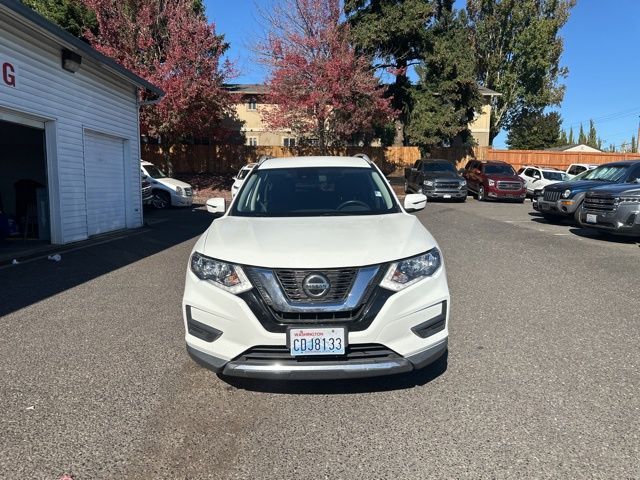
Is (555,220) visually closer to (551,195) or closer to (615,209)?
(551,195)

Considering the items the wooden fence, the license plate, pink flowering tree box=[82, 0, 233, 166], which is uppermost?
pink flowering tree box=[82, 0, 233, 166]

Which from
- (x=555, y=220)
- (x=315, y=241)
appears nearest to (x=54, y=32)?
(x=315, y=241)

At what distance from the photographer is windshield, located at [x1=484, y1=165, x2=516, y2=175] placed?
74.6ft

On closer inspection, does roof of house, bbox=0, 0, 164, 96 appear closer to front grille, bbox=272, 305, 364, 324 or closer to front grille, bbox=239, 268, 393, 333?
front grille, bbox=239, 268, 393, 333

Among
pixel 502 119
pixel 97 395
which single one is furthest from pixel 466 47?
pixel 97 395

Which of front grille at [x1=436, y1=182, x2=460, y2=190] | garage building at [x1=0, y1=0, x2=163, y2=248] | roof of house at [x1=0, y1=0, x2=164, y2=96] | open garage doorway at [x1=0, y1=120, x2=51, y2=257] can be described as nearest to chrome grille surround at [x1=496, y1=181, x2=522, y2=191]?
front grille at [x1=436, y1=182, x2=460, y2=190]

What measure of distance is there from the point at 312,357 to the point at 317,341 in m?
0.12

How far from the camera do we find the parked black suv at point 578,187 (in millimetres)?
11594

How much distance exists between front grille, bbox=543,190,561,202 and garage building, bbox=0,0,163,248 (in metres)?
11.3

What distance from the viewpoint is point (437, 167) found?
2283 centimetres

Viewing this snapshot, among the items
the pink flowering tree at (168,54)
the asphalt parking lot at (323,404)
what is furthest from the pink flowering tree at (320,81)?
the asphalt parking lot at (323,404)

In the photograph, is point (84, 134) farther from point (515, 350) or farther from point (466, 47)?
point (466, 47)

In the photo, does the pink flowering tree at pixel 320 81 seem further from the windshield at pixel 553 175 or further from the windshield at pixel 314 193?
the windshield at pixel 314 193

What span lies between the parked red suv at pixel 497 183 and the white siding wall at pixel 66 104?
51.5ft
